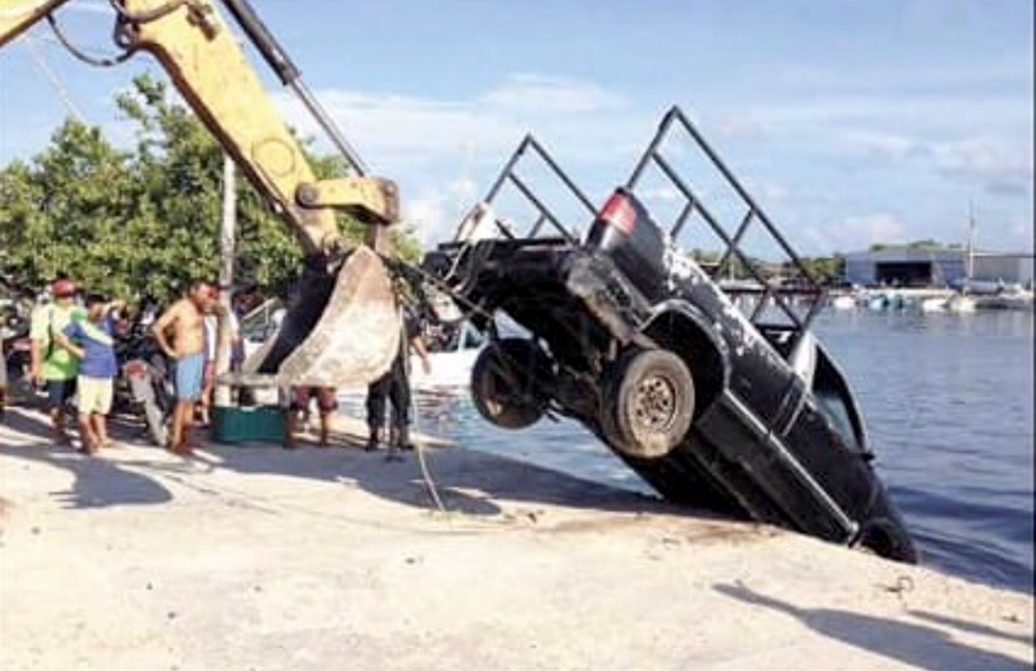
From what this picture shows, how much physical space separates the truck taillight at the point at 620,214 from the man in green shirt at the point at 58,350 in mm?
6619

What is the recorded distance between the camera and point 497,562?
8.99m

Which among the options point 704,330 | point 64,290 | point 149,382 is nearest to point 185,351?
point 149,382

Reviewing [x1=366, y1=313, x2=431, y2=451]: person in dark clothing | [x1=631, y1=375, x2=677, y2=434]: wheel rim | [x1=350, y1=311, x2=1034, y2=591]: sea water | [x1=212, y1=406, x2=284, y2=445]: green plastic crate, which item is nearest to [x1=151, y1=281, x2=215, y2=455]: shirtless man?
[x1=212, y1=406, x2=284, y2=445]: green plastic crate

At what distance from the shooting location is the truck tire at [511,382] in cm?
1088

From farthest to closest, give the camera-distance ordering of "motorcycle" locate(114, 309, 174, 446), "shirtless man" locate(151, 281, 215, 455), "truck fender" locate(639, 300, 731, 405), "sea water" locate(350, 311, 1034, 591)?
"motorcycle" locate(114, 309, 174, 446)
"shirtless man" locate(151, 281, 215, 455)
"truck fender" locate(639, 300, 731, 405)
"sea water" locate(350, 311, 1034, 591)

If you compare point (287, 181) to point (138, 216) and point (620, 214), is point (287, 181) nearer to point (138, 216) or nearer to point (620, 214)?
point (620, 214)

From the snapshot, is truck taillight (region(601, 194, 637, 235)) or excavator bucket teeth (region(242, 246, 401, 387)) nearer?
excavator bucket teeth (region(242, 246, 401, 387))

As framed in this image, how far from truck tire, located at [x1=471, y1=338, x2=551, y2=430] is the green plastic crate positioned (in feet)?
14.3

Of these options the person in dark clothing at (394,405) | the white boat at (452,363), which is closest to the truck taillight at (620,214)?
the person in dark clothing at (394,405)

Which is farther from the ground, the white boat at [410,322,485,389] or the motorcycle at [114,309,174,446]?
the white boat at [410,322,485,389]

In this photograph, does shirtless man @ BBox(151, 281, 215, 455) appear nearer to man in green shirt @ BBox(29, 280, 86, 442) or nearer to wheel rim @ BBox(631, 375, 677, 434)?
man in green shirt @ BBox(29, 280, 86, 442)

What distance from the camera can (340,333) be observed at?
8555mm

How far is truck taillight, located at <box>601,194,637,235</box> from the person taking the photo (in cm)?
951

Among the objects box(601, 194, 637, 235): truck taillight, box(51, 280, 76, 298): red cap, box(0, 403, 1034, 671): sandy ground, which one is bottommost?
box(0, 403, 1034, 671): sandy ground
